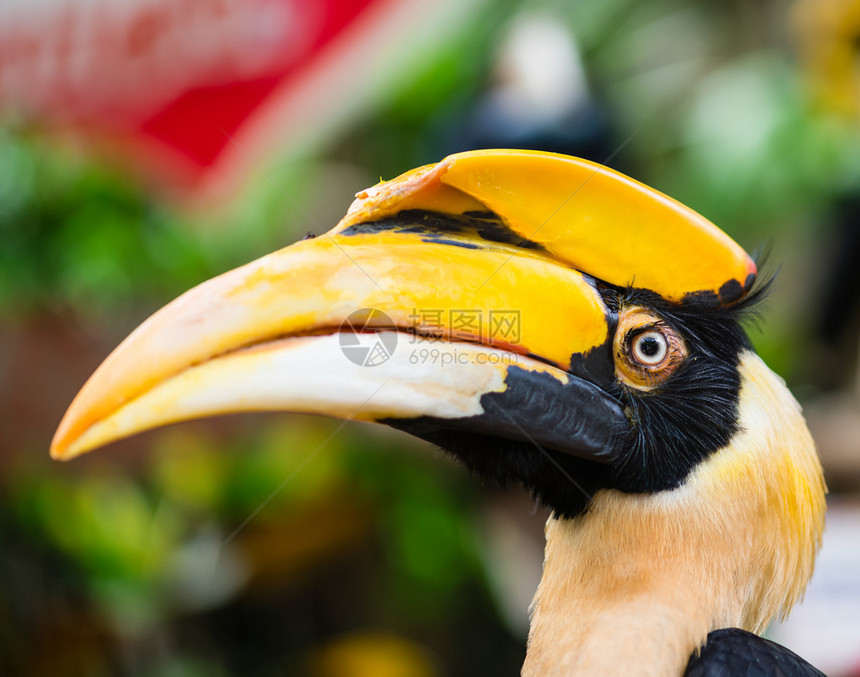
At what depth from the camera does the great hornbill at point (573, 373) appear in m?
1.03

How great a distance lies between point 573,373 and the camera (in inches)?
45.3

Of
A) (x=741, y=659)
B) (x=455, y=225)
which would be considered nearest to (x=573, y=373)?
(x=455, y=225)

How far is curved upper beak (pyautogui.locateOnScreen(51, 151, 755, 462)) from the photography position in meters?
1.00

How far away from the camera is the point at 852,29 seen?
13.7ft

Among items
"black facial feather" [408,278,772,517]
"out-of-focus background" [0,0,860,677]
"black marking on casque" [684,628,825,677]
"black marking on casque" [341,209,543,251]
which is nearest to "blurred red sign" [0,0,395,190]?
"out-of-focus background" [0,0,860,677]

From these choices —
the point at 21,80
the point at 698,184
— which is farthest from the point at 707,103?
the point at 21,80

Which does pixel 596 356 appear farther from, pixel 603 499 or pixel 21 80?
pixel 21 80

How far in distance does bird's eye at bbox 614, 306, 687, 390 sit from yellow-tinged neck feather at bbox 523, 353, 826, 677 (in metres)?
0.13

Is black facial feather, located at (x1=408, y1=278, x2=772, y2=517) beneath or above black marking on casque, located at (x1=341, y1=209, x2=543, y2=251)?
beneath

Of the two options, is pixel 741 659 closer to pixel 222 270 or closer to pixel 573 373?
pixel 573 373

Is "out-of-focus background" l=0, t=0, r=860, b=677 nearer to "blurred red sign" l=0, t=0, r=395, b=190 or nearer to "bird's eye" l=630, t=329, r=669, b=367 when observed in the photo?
"blurred red sign" l=0, t=0, r=395, b=190

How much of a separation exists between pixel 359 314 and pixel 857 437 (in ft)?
10.1

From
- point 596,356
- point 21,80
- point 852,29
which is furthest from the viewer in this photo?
point 852,29

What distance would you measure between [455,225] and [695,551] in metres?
0.56
